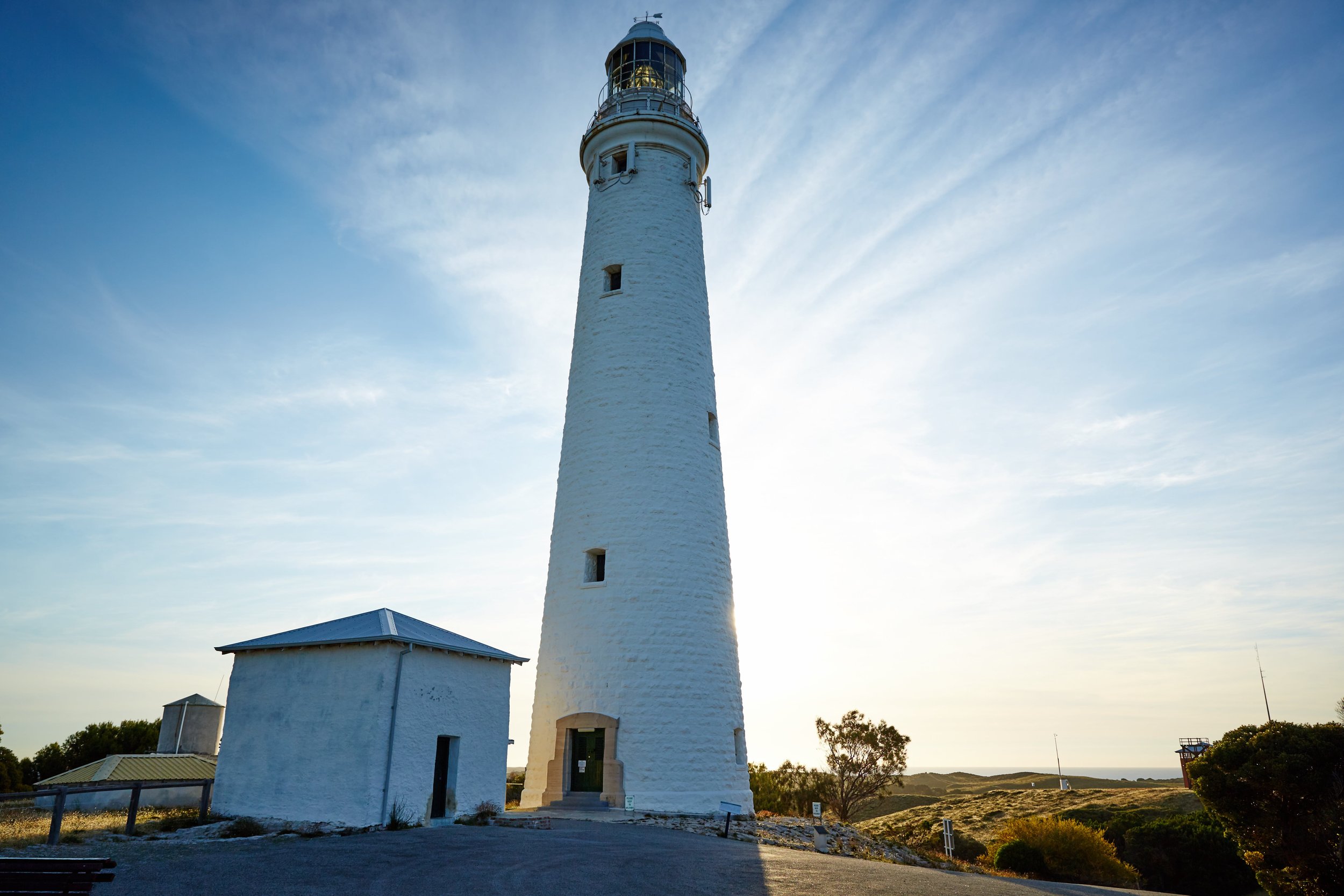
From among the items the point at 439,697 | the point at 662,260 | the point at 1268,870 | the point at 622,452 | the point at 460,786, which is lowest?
the point at 1268,870

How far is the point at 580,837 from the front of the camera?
43.1ft

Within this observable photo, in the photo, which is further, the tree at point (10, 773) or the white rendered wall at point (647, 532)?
the tree at point (10, 773)

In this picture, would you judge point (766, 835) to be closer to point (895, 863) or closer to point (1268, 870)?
point (895, 863)

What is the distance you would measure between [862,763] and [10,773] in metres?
27.8

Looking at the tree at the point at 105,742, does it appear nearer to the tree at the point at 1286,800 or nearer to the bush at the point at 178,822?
the bush at the point at 178,822

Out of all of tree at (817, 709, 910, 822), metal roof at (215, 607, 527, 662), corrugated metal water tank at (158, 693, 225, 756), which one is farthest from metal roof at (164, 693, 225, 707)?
tree at (817, 709, 910, 822)

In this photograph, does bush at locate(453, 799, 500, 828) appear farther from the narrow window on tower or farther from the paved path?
the narrow window on tower

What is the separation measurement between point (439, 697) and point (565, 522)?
19.6ft

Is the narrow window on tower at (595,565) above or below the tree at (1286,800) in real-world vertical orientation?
above

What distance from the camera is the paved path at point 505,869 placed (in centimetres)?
894

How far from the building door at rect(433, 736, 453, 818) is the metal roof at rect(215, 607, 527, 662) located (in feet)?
5.51

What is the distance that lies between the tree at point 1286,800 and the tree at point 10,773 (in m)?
31.3

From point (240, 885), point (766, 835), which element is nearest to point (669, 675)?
point (766, 835)

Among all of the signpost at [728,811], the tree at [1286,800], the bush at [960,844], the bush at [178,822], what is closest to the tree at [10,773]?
the bush at [178,822]
